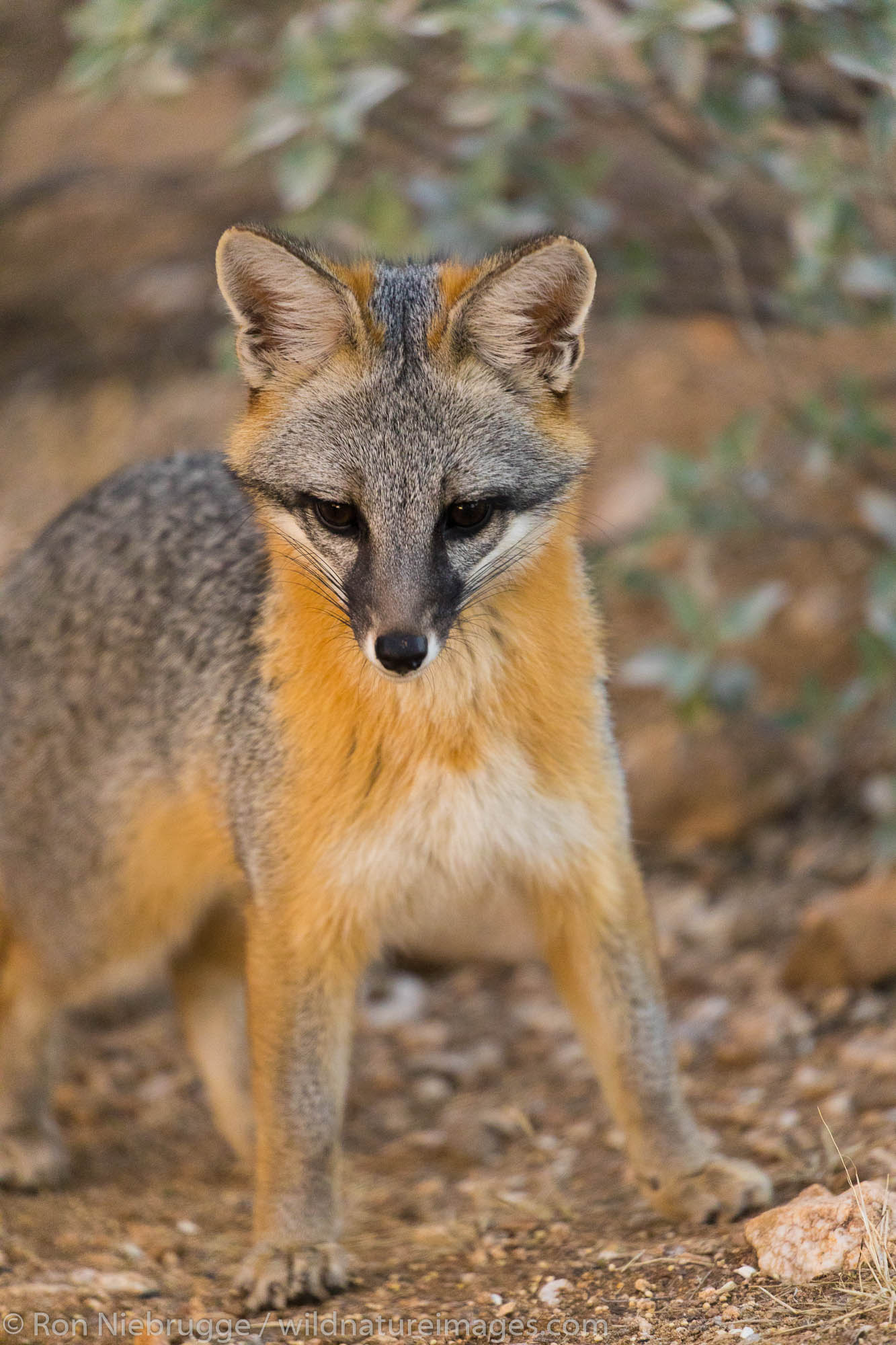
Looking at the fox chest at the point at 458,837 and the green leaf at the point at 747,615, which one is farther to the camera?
the green leaf at the point at 747,615

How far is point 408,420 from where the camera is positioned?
9.43 ft

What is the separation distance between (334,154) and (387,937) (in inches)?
99.6

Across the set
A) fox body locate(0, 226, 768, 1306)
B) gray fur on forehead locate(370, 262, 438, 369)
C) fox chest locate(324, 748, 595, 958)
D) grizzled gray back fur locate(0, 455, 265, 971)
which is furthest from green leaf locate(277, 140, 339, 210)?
fox chest locate(324, 748, 595, 958)

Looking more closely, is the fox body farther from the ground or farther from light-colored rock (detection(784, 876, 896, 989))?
light-colored rock (detection(784, 876, 896, 989))

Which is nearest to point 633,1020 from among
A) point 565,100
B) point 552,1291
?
point 552,1291

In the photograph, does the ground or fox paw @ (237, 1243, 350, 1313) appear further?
fox paw @ (237, 1243, 350, 1313)

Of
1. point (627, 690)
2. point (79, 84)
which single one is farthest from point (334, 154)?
point (627, 690)

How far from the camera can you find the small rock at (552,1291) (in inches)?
116

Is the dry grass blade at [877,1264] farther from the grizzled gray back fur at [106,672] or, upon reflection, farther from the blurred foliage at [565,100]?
the blurred foliage at [565,100]

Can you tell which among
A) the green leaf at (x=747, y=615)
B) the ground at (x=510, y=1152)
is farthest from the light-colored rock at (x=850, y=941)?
the green leaf at (x=747, y=615)

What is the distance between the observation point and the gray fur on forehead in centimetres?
294

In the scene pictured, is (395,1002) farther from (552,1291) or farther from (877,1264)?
(877,1264)

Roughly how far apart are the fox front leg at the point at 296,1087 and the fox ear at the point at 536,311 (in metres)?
1.26

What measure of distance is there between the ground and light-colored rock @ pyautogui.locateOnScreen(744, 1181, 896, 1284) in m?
0.05
